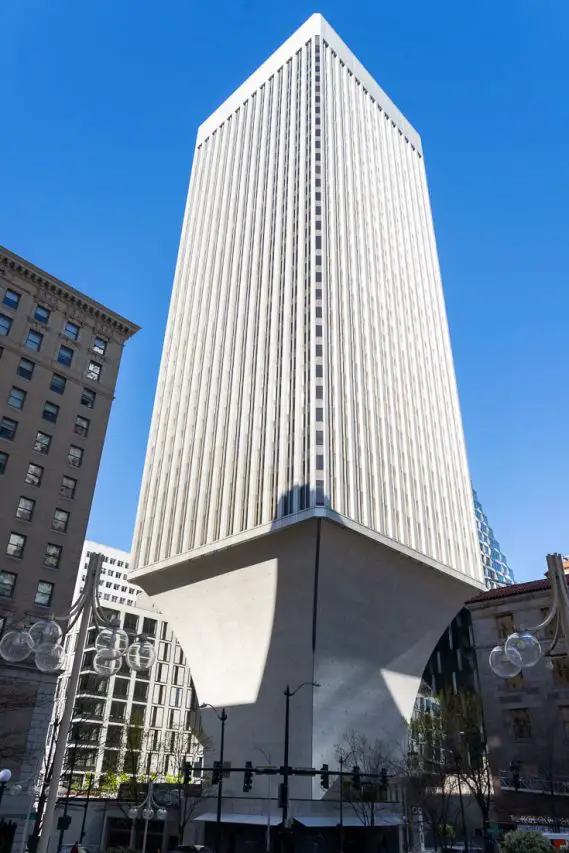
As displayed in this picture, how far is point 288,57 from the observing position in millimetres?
79500

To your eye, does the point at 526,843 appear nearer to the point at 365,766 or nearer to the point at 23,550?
the point at 365,766

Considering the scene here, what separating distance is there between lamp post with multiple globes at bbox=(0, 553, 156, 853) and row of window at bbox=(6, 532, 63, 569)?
29.5m

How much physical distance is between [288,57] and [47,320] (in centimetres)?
4772

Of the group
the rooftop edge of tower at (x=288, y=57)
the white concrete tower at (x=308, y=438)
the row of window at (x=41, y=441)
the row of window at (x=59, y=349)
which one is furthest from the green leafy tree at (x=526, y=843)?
the rooftop edge of tower at (x=288, y=57)

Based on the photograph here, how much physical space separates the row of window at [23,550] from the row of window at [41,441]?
6395 millimetres

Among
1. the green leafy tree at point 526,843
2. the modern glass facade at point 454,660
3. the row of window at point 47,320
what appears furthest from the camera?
the modern glass facade at point 454,660

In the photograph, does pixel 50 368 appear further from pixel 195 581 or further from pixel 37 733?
pixel 37 733

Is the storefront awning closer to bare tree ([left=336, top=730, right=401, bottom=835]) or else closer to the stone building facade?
bare tree ([left=336, top=730, right=401, bottom=835])

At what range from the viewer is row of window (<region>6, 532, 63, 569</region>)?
4616 cm

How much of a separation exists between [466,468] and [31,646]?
197 ft

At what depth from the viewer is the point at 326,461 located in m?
50.2

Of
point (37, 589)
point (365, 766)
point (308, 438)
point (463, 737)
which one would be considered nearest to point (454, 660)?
point (463, 737)

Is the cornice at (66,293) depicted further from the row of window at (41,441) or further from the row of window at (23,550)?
the row of window at (23,550)

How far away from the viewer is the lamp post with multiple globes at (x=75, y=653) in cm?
1522
